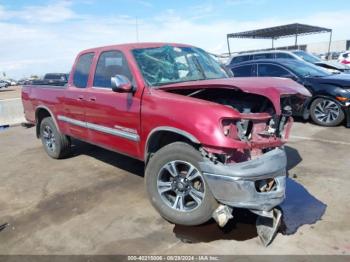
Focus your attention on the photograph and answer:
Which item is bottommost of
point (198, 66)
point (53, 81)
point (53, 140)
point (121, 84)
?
point (53, 140)

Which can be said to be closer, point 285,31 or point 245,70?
point 245,70

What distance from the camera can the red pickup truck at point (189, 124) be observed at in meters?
3.34

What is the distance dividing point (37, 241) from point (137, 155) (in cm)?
147

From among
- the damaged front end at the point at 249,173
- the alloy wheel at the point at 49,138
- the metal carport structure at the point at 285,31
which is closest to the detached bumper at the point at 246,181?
the damaged front end at the point at 249,173

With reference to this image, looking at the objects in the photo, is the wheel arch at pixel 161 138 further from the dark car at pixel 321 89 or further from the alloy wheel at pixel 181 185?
the dark car at pixel 321 89

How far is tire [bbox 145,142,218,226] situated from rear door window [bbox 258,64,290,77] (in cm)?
630

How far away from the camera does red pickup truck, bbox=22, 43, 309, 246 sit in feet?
10.9

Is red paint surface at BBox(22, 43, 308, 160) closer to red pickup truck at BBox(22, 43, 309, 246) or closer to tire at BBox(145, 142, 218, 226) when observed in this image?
red pickup truck at BBox(22, 43, 309, 246)

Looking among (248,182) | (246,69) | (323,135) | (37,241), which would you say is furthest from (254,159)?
(246,69)

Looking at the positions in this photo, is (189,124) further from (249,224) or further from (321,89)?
(321,89)

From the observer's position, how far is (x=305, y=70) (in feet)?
29.9

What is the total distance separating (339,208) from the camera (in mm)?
4039

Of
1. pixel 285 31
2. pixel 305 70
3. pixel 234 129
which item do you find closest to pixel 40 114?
pixel 234 129

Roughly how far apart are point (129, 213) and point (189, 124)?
1.40 m
